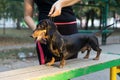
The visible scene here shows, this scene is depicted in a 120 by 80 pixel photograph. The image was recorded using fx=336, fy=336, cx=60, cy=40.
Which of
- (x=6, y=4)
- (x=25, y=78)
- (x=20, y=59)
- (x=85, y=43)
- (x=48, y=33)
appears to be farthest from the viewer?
(x=6, y=4)

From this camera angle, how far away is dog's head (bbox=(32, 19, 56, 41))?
2.57 meters

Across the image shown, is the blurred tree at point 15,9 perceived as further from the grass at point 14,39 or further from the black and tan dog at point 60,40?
the black and tan dog at point 60,40

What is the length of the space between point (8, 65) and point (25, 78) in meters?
5.33

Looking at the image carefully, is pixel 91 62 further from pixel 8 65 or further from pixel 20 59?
pixel 20 59

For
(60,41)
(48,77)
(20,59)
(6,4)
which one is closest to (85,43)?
(60,41)

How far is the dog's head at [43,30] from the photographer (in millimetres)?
2568

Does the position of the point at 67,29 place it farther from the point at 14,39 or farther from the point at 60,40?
the point at 14,39

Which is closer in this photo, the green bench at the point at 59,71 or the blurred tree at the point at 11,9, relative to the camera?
the green bench at the point at 59,71

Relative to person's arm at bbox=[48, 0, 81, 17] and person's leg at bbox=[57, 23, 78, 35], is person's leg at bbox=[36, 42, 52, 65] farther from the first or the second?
person's arm at bbox=[48, 0, 81, 17]

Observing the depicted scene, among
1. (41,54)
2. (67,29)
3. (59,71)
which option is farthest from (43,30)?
(67,29)

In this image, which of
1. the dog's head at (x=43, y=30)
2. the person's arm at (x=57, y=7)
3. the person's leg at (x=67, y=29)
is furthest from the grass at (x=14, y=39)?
the dog's head at (x=43, y=30)

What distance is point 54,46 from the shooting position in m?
2.75

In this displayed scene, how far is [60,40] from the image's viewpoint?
2775 mm

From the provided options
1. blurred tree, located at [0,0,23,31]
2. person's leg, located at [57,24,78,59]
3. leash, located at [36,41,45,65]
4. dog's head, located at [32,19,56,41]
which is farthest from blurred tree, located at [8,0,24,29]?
dog's head, located at [32,19,56,41]
